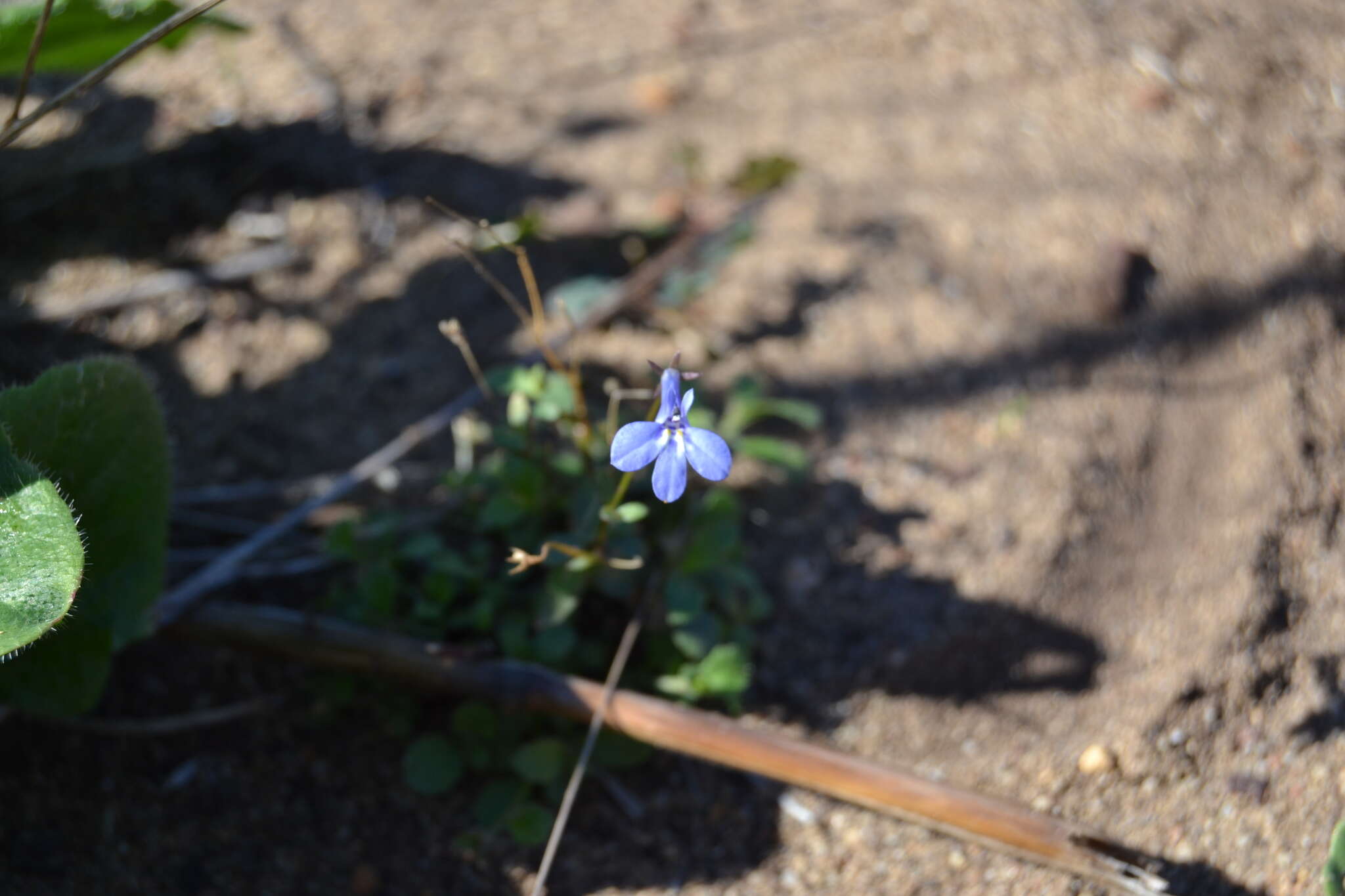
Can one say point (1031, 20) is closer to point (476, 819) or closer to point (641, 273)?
point (641, 273)

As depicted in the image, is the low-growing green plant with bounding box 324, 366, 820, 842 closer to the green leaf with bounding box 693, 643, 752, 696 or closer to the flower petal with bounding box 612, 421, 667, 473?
the green leaf with bounding box 693, 643, 752, 696

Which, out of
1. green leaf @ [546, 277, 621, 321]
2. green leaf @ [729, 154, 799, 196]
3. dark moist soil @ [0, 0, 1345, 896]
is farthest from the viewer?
green leaf @ [729, 154, 799, 196]

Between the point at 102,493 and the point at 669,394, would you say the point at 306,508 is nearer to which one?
the point at 102,493

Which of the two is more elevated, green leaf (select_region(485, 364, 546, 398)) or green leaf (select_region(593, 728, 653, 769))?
green leaf (select_region(485, 364, 546, 398))

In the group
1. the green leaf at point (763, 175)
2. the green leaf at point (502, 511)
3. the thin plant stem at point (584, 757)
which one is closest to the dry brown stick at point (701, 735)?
the thin plant stem at point (584, 757)

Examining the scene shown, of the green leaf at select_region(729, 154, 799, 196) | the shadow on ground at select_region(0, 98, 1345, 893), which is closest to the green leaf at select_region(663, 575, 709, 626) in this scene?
the shadow on ground at select_region(0, 98, 1345, 893)

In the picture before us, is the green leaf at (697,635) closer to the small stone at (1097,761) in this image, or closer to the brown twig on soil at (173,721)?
the small stone at (1097,761)

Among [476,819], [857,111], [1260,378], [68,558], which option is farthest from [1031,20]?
[68,558]
